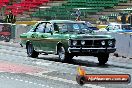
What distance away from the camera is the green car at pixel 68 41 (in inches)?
593

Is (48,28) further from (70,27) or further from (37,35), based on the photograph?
(70,27)

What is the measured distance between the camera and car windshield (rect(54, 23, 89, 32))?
16156mm

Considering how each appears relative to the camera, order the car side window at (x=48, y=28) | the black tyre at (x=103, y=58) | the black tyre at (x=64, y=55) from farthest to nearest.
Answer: the car side window at (x=48, y=28), the black tyre at (x=103, y=58), the black tyre at (x=64, y=55)

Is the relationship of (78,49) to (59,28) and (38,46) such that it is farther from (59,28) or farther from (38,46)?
(38,46)

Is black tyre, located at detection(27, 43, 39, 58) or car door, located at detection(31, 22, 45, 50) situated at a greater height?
car door, located at detection(31, 22, 45, 50)

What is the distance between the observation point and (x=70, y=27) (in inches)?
641

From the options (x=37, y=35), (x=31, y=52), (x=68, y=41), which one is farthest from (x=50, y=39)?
(x=31, y=52)

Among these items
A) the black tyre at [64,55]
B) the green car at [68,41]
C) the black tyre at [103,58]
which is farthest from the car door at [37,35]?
the black tyre at [103,58]

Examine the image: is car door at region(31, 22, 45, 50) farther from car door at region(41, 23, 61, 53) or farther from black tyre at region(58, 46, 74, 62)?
black tyre at region(58, 46, 74, 62)

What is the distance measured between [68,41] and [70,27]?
3.89 ft

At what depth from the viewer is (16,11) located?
4678cm

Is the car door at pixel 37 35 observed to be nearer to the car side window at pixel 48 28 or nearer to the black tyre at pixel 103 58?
the car side window at pixel 48 28

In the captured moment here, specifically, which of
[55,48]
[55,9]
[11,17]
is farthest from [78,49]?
[55,9]

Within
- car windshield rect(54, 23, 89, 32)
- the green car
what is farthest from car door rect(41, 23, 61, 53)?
car windshield rect(54, 23, 89, 32)
